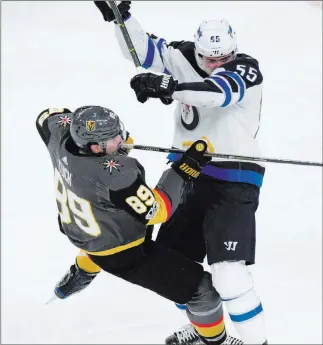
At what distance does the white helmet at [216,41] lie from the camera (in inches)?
142

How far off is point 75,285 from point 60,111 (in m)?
0.85

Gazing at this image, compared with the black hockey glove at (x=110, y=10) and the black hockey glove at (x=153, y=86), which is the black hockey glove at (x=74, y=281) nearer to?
the black hockey glove at (x=153, y=86)

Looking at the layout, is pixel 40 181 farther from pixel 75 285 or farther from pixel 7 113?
pixel 75 285

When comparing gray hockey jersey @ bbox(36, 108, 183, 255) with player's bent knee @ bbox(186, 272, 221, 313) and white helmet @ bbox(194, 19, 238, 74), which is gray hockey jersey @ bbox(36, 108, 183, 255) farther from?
white helmet @ bbox(194, 19, 238, 74)

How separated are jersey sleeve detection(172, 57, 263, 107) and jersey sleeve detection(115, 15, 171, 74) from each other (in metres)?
0.39

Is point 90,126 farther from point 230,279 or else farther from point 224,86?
point 230,279

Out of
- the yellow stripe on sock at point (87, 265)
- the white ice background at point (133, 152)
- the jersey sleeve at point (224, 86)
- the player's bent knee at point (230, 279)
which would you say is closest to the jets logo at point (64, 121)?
Answer: the jersey sleeve at point (224, 86)

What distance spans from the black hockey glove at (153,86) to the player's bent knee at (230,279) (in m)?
0.77

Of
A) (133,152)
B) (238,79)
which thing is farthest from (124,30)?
(133,152)

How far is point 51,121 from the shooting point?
12.1 feet

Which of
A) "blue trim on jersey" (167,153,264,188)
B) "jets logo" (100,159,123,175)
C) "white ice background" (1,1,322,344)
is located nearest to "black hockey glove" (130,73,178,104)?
"jets logo" (100,159,123,175)

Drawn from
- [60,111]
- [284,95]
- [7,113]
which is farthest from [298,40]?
[60,111]

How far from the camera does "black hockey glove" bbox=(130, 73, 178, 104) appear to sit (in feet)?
11.1

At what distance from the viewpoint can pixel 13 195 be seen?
17.3ft
